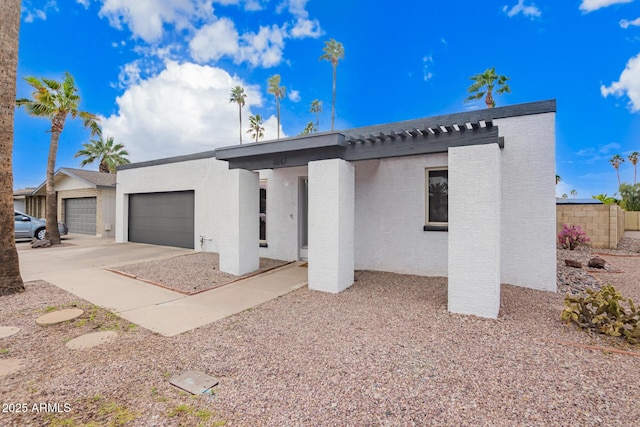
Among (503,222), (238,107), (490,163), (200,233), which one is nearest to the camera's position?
(490,163)

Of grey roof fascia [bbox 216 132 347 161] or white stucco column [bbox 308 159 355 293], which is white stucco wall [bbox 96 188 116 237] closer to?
grey roof fascia [bbox 216 132 347 161]

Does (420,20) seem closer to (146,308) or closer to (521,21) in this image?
(521,21)

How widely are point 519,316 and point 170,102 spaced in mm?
15779

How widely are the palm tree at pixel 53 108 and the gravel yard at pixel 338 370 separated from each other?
10.2 m

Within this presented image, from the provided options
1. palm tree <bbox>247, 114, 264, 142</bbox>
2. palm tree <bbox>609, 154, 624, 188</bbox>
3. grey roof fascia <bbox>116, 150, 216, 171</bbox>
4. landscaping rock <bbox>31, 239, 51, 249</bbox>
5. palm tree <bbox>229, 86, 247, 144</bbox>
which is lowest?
landscaping rock <bbox>31, 239, 51, 249</bbox>

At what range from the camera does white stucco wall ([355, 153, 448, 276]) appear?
22.1 ft

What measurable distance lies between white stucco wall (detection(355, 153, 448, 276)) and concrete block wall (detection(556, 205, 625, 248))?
25.8 feet

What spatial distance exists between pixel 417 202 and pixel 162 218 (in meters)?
10.4

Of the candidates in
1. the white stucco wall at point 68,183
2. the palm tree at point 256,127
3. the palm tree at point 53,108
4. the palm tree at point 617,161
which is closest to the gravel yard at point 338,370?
the palm tree at point 53,108

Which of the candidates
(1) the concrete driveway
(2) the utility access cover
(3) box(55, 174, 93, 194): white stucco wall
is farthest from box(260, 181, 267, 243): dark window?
(3) box(55, 174, 93, 194): white stucco wall

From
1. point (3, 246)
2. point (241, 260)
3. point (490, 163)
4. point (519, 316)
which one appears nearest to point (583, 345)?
point (519, 316)

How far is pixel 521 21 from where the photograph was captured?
9797 mm

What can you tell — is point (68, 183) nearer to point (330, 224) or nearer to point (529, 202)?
point (330, 224)

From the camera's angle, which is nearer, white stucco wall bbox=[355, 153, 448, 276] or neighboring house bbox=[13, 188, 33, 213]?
white stucco wall bbox=[355, 153, 448, 276]
